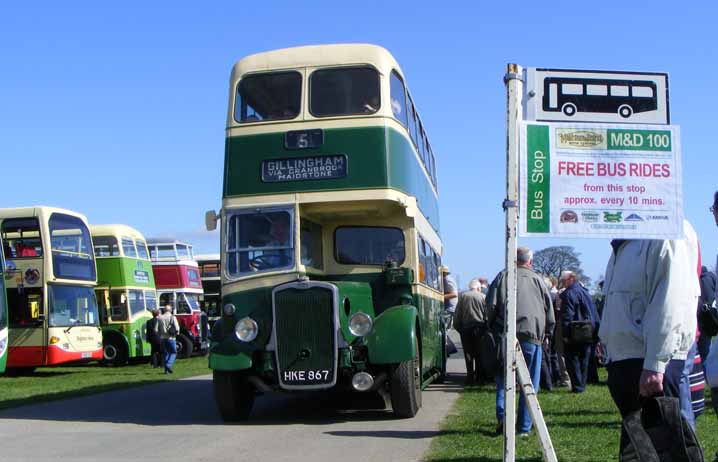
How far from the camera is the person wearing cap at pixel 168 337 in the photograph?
23.7 metres

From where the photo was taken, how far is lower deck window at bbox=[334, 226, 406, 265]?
Answer: 12234mm

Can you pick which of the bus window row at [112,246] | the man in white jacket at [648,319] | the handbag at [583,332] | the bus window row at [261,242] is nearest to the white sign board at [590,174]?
the man in white jacket at [648,319]

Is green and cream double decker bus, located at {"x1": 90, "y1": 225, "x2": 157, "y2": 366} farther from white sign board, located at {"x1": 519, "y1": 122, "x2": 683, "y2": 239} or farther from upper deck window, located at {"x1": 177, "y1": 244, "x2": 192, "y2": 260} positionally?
white sign board, located at {"x1": 519, "y1": 122, "x2": 683, "y2": 239}

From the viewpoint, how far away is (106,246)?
101 feet

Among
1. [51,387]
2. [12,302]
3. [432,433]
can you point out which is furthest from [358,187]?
[12,302]

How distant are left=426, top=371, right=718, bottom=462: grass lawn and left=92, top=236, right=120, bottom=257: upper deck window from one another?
19953 mm

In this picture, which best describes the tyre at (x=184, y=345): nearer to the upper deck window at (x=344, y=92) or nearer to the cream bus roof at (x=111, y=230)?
the cream bus roof at (x=111, y=230)

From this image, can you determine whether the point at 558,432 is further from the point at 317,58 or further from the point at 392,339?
the point at 317,58

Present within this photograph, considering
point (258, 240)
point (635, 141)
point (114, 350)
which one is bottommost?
point (114, 350)

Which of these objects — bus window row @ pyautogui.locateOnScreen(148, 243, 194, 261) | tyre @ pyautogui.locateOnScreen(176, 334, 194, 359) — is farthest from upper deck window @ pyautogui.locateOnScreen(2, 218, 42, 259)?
bus window row @ pyautogui.locateOnScreen(148, 243, 194, 261)

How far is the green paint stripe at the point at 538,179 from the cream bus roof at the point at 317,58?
19.4 feet

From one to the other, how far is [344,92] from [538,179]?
20.0ft

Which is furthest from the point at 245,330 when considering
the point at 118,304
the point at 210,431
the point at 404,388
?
the point at 118,304

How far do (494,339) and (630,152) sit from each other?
335 cm
